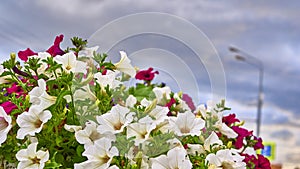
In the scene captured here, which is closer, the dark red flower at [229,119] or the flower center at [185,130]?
the flower center at [185,130]

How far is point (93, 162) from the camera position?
84 cm

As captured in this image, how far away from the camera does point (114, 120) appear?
86cm

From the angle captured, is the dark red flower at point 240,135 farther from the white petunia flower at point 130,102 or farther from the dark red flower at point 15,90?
the dark red flower at point 15,90

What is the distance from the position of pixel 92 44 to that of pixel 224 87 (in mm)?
316

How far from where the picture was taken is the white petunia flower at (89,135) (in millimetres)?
854

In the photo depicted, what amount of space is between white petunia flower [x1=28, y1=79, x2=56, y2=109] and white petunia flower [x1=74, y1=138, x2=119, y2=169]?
0.13m

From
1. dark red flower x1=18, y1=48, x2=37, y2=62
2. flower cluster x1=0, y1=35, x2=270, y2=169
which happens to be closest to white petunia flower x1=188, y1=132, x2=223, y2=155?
flower cluster x1=0, y1=35, x2=270, y2=169

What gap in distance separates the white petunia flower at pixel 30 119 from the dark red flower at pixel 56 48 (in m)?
0.25

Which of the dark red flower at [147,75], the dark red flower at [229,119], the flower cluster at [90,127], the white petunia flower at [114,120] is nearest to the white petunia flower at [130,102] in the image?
the flower cluster at [90,127]

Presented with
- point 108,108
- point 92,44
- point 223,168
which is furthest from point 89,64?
point 223,168

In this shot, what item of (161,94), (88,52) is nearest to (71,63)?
(88,52)

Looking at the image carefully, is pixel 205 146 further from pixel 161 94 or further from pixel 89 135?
pixel 161 94

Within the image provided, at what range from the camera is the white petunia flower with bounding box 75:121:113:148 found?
85 centimetres

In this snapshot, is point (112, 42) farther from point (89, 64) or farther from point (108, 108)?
point (108, 108)
